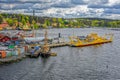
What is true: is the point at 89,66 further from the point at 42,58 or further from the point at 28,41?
the point at 28,41

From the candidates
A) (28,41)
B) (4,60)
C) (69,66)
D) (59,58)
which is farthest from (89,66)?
(28,41)

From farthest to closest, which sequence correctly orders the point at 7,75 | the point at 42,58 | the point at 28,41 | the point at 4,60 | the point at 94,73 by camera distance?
1. the point at 28,41
2. the point at 42,58
3. the point at 4,60
4. the point at 94,73
5. the point at 7,75

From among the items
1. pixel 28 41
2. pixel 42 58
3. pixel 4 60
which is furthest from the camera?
pixel 28 41

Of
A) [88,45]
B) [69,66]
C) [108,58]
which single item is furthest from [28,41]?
[69,66]

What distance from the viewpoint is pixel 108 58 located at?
84.2 m

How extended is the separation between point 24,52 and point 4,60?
43.9 feet

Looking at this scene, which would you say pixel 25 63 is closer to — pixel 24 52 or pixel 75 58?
pixel 24 52

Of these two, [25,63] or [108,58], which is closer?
[25,63]

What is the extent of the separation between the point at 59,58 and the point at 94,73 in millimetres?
20160

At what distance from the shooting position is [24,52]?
8281cm

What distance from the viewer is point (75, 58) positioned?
83.4 meters

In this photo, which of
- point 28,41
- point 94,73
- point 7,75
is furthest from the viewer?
point 28,41

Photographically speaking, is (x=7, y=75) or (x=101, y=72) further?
(x=101, y=72)

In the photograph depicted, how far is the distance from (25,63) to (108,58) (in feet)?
82.3
